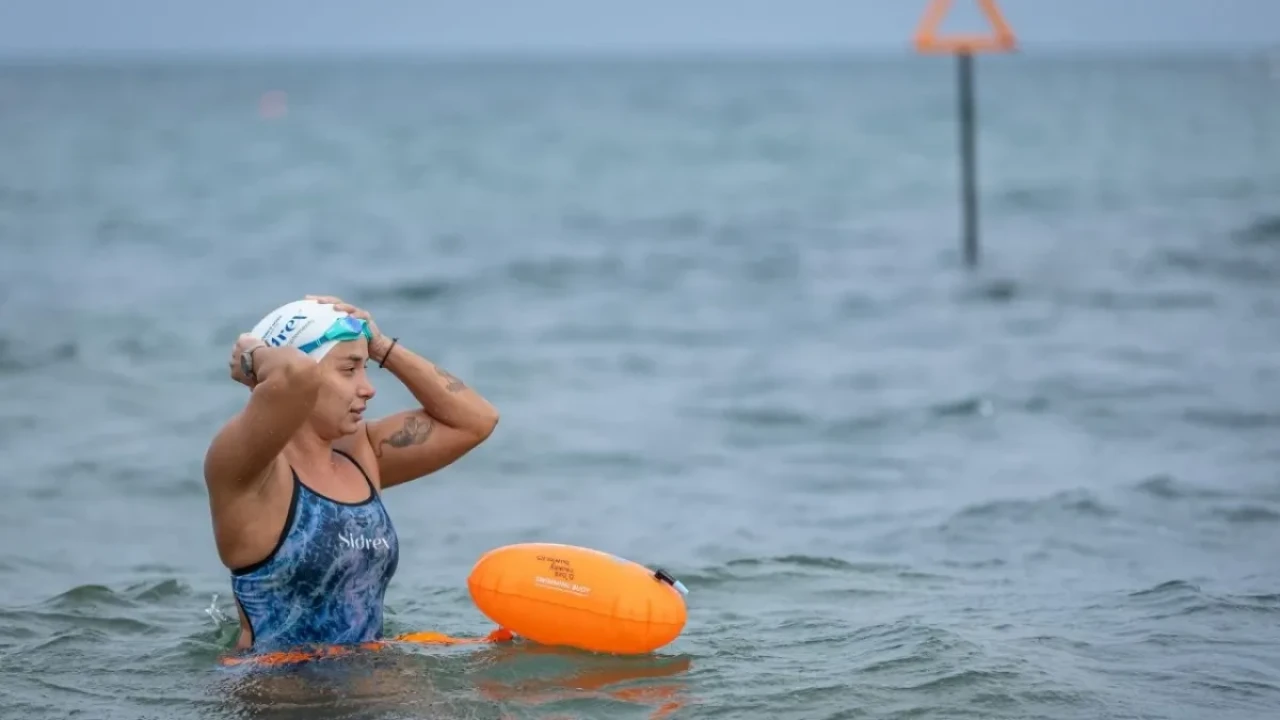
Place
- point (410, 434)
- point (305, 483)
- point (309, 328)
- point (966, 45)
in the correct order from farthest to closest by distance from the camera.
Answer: point (966, 45) < point (410, 434) < point (305, 483) < point (309, 328)

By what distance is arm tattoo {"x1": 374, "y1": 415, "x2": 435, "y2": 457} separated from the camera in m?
6.46

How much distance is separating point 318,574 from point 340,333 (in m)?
0.83

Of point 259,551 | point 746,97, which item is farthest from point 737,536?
point 746,97

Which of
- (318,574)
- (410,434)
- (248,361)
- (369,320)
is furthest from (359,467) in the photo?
(248,361)

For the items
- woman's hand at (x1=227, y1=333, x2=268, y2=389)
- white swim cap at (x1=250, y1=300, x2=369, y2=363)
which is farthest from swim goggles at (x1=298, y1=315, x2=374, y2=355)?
woman's hand at (x1=227, y1=333, x2=268, y2=389)

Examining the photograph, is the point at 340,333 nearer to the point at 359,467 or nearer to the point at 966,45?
the point at 359,467

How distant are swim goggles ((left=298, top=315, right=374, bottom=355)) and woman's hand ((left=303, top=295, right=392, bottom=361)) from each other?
0.12 ft

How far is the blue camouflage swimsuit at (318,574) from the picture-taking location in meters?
5.80

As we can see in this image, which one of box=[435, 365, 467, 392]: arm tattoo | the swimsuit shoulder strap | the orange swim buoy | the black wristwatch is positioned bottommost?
the orange swim buoy

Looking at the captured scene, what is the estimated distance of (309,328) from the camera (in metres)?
5.72

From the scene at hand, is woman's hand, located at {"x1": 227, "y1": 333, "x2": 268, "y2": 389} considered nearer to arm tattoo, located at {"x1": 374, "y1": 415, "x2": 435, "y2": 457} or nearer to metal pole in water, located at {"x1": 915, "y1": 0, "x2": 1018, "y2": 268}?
arm tattoo, located at {"x1": 374, "y1": 415, "x2": 435, "y2": 457}

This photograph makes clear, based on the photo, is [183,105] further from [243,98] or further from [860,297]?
[860,297]

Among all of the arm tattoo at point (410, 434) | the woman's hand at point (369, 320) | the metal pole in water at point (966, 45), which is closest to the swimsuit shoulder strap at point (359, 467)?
the arm tattoo at point (410, 434)

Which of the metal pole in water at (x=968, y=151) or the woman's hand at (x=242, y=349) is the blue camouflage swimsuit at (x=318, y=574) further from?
the metal pole in water at (x=968, y=151)
